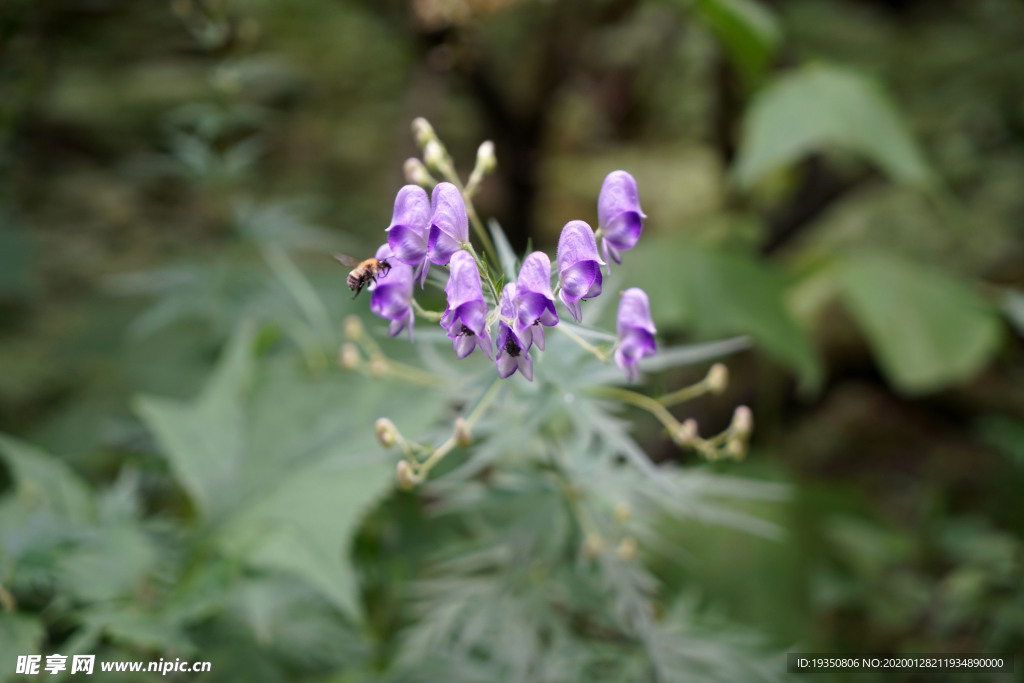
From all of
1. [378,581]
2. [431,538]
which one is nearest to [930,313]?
[431,538]

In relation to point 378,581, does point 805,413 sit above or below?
above

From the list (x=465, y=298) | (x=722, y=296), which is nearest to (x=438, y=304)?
(x=722, y=296)

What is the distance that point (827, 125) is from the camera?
5.23 ft

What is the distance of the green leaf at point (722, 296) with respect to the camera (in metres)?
1.66

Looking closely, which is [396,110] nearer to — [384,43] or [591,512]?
[384,43]

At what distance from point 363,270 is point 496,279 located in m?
0.19

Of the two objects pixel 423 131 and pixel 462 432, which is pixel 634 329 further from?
pixel 423 131

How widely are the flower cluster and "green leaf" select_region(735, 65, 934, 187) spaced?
99 centimetres

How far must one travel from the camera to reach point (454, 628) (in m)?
1.07

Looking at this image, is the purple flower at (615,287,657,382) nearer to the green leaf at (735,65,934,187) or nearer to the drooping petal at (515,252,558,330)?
the drooping petal at (515,252,558,330)

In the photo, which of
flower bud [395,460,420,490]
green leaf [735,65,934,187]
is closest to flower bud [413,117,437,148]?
flower bud [395,460,420,490]

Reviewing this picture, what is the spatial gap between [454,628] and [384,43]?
2.96 metres

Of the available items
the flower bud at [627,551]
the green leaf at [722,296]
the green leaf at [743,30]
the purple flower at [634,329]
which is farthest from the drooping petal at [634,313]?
the green leaf at [743,30]

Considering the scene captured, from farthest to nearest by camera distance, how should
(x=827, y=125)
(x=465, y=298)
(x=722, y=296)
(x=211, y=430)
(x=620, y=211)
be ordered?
(x=722, y=296) < (x=827, y=125) < (x=211, y=430) < (x=620, y=211) < (x=465, y=298)
